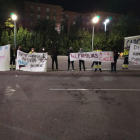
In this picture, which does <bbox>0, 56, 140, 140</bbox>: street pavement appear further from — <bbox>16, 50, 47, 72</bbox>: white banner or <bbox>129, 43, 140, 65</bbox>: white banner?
<bbox>129, 43, 140, 65</bbox>: white banner

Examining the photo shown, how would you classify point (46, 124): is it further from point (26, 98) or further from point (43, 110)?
point (26, 98)

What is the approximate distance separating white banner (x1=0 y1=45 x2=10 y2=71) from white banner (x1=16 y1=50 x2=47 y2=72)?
0.75 meters

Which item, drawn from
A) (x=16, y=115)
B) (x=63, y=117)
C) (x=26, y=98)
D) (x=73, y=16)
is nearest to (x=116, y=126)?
(x=63, y=117)

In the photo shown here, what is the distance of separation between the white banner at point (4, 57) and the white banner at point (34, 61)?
749 millimetres

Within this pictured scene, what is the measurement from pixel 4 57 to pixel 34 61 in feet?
6.66

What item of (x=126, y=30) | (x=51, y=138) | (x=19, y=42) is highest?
(x=126, y=30)

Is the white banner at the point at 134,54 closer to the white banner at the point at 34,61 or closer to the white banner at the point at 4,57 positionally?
the white banner at the point at 34,61

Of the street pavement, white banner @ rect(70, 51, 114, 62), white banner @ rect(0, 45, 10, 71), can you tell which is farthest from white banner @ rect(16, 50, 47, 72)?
the street pavement

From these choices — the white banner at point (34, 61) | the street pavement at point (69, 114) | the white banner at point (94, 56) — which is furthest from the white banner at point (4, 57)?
the street pavement at point (69, 114)

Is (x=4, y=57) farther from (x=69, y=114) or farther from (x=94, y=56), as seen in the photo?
(x=69, y=114)

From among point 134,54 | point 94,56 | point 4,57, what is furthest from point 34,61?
point 134,54

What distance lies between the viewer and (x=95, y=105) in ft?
19.8

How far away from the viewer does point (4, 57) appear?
13.4 meters

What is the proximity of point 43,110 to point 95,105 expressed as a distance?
5.22 ft
